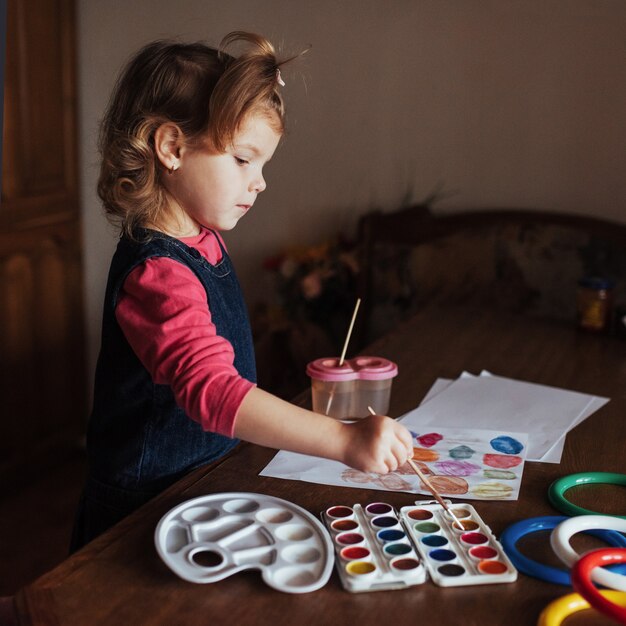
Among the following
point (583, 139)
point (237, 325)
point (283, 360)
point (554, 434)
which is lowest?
point (283, 360)

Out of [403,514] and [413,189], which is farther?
[413,189]

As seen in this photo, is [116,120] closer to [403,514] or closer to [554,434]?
[403,514]

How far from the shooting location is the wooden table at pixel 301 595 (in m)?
0.83

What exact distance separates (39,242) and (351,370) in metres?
1.63

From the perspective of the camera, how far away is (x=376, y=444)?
0.93m

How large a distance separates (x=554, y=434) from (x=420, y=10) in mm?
1524

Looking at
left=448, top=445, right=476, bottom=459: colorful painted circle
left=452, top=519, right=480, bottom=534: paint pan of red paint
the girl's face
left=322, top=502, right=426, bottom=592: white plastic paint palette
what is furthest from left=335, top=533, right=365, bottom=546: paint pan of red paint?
the girl's face

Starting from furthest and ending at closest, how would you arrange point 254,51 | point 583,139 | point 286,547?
point 583,139 → point 254,51 → point 286,547

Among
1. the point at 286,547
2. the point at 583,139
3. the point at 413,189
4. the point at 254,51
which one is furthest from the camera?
the point at 413,189

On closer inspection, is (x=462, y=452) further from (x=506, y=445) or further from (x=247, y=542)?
(x=247, y=542)

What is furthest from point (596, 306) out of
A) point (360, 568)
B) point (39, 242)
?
point (39, 242)

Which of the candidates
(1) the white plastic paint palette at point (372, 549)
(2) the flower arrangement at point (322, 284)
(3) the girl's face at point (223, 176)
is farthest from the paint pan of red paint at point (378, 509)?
(2) the flower arrangement at point (322, 284)

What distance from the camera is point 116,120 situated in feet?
3.96

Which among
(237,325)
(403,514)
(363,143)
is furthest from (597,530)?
(363,143)
